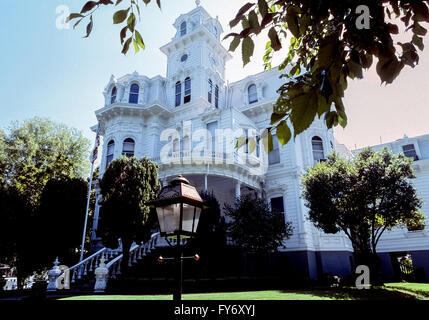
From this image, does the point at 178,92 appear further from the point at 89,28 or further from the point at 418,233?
the point at 89,28

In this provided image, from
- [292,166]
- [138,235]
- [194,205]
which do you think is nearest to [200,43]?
[292,166]

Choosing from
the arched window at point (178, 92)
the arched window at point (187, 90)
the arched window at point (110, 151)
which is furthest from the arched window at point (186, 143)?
the arched window at point (110, 151)

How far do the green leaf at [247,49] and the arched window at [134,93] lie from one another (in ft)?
80.1

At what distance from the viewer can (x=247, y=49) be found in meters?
1.94

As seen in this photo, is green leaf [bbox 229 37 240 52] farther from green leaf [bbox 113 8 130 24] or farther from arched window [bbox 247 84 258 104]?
arched window [bbox 247 84 258 104]

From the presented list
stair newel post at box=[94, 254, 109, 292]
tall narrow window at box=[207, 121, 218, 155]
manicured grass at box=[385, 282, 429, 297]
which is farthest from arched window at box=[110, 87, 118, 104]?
manicured grass at box=[385, 282, 429, 297]

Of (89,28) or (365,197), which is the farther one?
(365,197)

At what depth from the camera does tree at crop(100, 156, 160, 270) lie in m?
13.7

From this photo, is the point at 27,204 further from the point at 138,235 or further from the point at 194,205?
the point at 194,205

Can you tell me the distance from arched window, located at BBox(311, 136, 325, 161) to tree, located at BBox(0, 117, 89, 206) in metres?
20.2

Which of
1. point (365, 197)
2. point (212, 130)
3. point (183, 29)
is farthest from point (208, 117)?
point (365, 197)

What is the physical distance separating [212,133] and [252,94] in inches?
242

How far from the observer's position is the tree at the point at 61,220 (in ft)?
60.9
